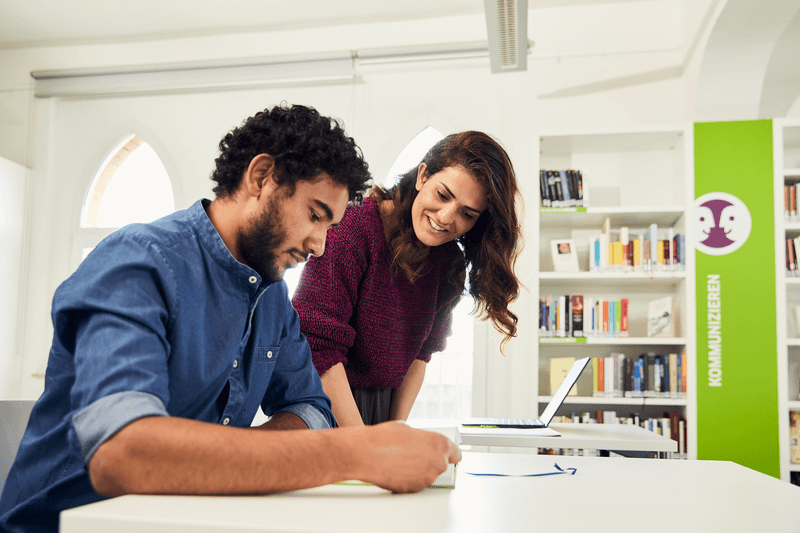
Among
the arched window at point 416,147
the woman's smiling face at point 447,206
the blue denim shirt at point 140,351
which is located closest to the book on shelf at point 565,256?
the arched window at point 416,147

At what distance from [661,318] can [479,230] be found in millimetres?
2183

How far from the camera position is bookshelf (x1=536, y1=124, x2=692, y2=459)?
325 cm

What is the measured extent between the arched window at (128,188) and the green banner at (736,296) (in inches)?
148

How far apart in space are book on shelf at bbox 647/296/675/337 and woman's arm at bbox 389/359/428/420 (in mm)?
2155

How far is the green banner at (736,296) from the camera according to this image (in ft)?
9.99

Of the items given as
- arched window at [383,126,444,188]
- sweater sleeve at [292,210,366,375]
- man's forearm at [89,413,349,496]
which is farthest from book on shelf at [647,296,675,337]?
man's forearm at [89,413,349,496]

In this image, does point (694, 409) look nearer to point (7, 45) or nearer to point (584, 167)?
point (584, 167)

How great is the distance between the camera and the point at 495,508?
0.64 m

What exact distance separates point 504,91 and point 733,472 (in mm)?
3522

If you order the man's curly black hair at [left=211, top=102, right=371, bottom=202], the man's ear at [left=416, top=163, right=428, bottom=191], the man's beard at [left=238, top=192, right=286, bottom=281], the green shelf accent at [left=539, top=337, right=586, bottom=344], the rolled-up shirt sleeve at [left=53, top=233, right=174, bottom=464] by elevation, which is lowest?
the green shelf accent at [left=539, top=337, right=586, bottom=344]

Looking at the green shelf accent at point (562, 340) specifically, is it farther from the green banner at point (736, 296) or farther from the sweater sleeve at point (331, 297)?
the sweater sleeve at point (331, 297)

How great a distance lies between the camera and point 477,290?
1661 mm

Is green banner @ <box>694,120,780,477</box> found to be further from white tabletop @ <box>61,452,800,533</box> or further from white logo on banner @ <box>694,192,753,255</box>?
white tabletop @ <box>61,452,800,533</box>

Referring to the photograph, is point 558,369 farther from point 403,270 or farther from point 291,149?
point 291,149
